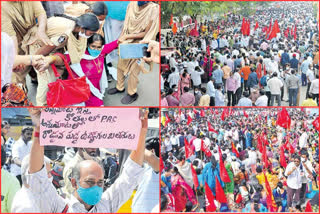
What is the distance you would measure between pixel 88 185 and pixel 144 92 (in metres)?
1.22

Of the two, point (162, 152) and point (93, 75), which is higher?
point (93, 75)

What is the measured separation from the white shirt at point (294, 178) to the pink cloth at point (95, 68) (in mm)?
2336

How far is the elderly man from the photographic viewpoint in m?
4.31

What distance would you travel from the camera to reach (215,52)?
201 inches

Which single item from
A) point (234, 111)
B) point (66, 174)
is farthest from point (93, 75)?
point (234, 111)

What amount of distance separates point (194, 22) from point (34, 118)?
2.11m

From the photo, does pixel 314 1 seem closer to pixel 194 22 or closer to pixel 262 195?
pixel 194 22

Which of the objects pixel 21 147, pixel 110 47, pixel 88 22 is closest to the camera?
pixel 88 22

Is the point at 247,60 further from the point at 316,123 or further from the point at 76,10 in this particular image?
the point at 76,10

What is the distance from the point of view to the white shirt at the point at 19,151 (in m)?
4.90

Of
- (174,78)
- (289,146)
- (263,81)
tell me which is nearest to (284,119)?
(289,146)

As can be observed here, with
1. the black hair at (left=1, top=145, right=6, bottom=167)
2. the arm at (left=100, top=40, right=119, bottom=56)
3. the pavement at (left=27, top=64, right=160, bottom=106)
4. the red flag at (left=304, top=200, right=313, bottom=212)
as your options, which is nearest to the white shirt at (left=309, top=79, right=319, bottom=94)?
the red flag at (left=304, top=200, right=313, bottom=212)

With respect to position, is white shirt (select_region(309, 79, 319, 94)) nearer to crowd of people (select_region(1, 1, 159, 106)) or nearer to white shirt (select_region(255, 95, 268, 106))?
white shirt (select_region(255, 95, 268, 106))

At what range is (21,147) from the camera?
4.91 m
